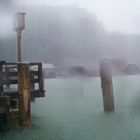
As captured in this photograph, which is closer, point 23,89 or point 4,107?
point 23,89

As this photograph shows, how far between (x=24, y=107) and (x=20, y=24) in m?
3.30

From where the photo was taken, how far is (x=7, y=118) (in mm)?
Answer: 10703

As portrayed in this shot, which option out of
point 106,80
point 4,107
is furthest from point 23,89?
point 106,80

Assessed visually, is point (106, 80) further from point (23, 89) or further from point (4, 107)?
point (4, 107)

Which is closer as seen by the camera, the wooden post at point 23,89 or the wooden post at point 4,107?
the wooden post at point 23,89

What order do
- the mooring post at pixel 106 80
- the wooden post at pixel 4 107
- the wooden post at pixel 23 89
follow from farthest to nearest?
the mooring post at pixel 106 80
the wooden post at pixel 4 107
the wooden post at pixel 23 89

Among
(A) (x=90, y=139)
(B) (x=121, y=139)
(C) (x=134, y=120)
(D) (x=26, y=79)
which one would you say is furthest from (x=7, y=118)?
(C) (x=134, y=120)

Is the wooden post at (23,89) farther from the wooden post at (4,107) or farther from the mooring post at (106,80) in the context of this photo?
the mooring post at (106,80)

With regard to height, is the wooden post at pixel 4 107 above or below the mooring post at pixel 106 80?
below

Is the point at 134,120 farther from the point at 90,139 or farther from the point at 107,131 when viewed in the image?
the point at 90,139

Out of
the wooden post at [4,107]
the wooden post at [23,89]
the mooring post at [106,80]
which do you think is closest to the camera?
the wooden post at [23,89]

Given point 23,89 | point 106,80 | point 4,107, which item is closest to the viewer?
point 23,89

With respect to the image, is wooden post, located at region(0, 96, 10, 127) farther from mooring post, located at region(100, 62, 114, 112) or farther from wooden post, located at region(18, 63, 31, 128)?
mooring post, located at region(100, 62, 114, 112)

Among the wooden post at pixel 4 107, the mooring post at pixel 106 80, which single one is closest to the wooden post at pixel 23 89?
the wooden post at pixel 4 107
